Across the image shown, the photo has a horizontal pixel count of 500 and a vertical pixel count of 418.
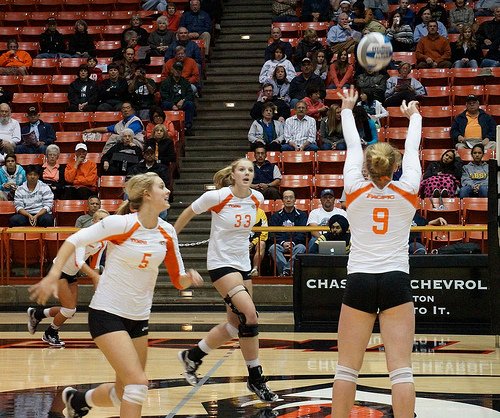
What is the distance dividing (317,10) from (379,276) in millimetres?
15646

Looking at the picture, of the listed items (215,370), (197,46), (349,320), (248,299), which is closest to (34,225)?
(197,46)

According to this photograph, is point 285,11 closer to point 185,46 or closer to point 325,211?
point 185,46

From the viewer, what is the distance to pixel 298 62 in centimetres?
1948

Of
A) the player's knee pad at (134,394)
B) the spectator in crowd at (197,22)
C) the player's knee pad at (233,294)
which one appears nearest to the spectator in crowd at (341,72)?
the spectator in crowd at (197,22)

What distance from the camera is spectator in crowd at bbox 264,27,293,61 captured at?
1939 cm

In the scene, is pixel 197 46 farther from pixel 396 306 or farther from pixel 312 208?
Answer: pixel 396 306

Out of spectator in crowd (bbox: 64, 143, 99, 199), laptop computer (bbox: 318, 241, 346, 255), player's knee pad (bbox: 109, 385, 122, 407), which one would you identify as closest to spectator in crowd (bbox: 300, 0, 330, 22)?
spectator in crowd (bbox: 64, 143, 99, 199)

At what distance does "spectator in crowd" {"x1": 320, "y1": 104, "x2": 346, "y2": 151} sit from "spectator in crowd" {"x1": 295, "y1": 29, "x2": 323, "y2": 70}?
227 cm

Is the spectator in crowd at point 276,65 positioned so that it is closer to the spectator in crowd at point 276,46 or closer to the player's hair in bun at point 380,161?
the spectator in crowd at point 276,46

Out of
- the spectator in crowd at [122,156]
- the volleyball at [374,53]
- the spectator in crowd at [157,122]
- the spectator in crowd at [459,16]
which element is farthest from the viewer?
the spectator in crowd at [459,16]

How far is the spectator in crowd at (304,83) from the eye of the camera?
1819 cm

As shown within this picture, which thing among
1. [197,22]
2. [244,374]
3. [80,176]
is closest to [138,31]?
[197,22]

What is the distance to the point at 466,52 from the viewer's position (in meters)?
18.9

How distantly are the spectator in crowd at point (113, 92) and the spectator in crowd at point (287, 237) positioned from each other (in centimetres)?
506
